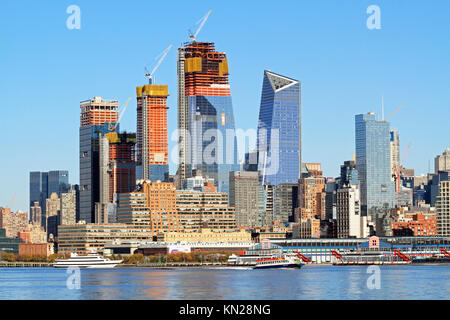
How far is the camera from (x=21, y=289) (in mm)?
127938

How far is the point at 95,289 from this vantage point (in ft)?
406

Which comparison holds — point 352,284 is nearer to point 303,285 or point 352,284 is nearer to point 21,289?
point 303,285
